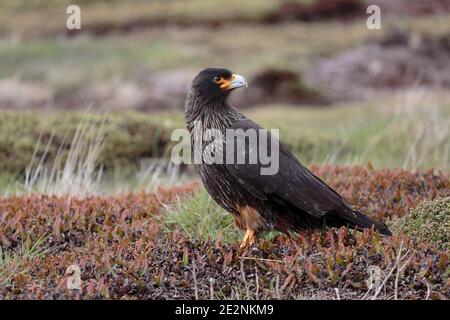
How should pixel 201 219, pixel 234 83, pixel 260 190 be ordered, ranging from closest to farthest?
pixel 260 190 → pixel 234 83 → pixel 201 219

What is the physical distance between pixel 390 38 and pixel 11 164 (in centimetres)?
1701

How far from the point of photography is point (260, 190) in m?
6.16

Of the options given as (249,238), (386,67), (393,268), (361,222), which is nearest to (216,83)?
(249,238)

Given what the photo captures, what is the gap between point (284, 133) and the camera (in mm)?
13133

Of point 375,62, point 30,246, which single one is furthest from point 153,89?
point 30,246

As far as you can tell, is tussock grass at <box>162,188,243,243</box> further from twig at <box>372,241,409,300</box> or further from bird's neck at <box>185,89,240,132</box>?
twig at <box>372,241,409,300</box>

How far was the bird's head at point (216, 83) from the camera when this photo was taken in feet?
21.8

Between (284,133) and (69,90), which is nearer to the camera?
(284,133)

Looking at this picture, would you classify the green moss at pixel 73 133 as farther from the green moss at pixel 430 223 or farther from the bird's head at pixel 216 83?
the green moss at pixel 430 223

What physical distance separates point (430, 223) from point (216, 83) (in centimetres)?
215

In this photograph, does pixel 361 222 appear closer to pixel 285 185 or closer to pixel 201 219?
pixel 285 185

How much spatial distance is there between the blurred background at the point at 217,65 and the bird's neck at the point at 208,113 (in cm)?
223
